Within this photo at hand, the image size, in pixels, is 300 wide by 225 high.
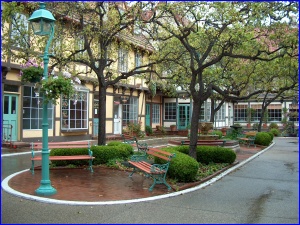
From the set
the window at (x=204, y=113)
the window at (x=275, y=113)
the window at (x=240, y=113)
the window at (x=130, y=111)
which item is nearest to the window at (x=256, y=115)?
the window at (x=240, y=113)

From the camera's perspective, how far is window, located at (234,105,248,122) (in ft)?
128

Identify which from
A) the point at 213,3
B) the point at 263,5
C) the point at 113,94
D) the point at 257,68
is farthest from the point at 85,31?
the point at 113,94

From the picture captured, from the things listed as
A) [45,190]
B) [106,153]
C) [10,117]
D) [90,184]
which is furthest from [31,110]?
[45,190]

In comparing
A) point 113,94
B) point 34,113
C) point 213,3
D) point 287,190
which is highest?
point 213,3

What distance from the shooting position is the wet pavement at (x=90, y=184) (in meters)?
6.84

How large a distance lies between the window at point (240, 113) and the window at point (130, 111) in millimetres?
18745

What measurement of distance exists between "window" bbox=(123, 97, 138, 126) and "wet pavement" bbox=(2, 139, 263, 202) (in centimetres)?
1323

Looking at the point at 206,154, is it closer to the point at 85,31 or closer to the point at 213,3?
the point at 213,3

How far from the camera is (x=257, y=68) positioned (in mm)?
15297

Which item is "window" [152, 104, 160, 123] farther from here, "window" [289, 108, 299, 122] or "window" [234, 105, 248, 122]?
"window" [234, 105, 248, 122]

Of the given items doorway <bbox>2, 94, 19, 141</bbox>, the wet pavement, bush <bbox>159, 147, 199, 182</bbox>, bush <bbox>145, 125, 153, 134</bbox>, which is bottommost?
the wet pavement

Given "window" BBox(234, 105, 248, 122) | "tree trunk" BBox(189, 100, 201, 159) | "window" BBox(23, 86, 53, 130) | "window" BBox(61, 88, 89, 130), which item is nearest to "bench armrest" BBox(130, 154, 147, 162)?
"tree trunk" BBox(189, 100, 201, 159)

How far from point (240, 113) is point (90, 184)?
111 ft

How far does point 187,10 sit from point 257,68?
23.3 ft
